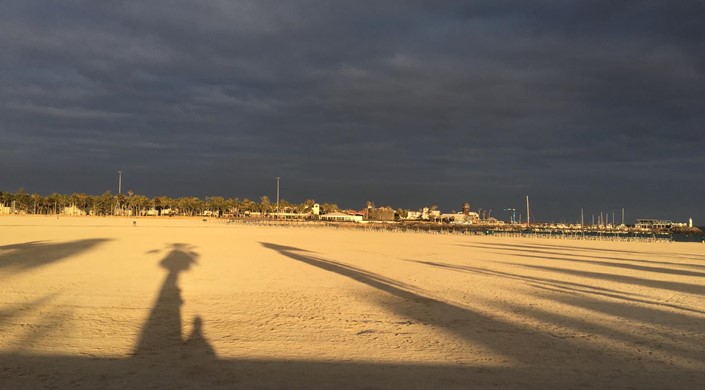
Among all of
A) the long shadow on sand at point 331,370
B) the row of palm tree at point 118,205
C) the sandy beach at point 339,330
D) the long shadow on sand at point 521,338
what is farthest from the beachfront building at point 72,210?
the long shadow on sand at point 331,370

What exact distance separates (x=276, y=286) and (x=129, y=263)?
7.81m

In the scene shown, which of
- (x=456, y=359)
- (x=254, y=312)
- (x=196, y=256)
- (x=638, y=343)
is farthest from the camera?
(x=196, y=256)

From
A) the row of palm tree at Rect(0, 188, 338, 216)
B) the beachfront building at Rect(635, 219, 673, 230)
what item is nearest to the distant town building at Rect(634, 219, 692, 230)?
the beachfront building at Rect(635, 219, 673, 230)

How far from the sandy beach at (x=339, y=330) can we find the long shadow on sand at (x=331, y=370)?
25mm

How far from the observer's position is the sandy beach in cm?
562

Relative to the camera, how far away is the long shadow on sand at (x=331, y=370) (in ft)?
17.4

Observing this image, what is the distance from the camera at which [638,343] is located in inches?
294

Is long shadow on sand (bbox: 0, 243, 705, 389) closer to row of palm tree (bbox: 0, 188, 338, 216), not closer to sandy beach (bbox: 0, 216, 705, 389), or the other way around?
sandy beach (bbox: 0, 216, 705, 389)

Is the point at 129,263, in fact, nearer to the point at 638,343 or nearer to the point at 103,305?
the point at 103,305

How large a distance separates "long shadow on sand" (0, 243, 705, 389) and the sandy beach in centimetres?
3

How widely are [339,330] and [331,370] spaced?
2.23 m

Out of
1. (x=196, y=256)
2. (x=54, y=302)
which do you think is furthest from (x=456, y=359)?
(x=196, y=256)

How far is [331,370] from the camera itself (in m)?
5.80

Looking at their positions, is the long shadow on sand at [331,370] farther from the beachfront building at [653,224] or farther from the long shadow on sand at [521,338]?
the beachfront building at [653,224]
